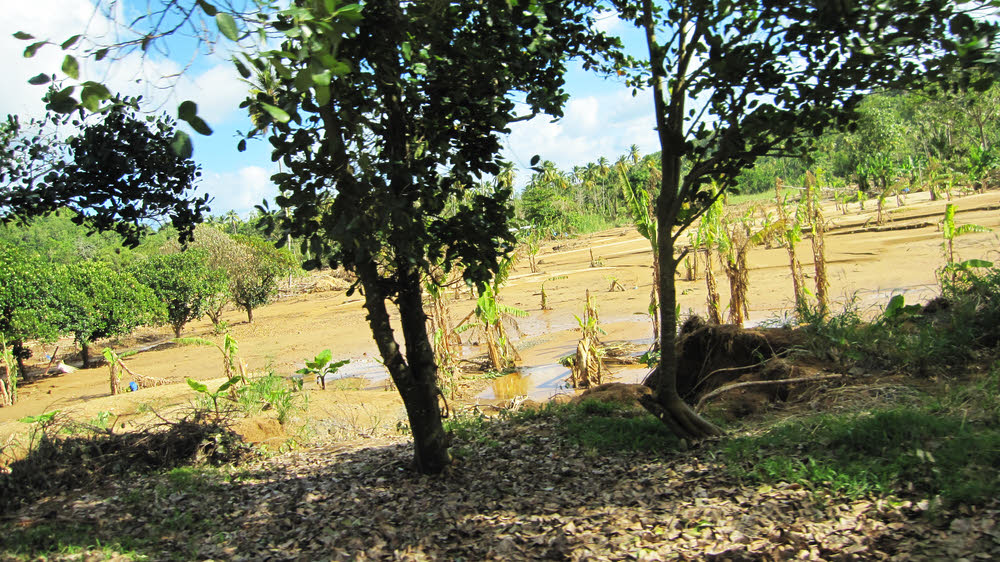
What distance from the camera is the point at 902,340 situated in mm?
6633

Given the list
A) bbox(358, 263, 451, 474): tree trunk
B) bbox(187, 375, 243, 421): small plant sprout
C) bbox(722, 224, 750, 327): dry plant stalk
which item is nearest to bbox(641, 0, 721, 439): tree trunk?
bbox(358, 263, 451, 474): tree trunk

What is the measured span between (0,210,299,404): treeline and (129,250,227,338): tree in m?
0.03

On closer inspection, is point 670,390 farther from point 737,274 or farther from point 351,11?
point 737,274

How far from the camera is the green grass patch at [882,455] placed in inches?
153

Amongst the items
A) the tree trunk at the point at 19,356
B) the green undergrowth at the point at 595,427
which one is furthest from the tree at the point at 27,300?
the green undergrowth at the point at 595,427

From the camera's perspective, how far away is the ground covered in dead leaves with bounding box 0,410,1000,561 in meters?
3.68

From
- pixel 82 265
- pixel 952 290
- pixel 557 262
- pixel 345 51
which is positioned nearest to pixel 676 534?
pixel 345 51

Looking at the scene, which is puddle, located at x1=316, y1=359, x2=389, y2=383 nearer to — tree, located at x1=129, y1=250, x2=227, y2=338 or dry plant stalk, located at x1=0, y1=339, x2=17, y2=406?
dry plant stalk, located at x1=0, y1=339, x2=17, y2=406

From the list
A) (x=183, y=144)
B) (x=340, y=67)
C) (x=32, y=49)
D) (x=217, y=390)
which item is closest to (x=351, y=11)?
(x=340, y=67)

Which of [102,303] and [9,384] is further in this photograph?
[102,303]

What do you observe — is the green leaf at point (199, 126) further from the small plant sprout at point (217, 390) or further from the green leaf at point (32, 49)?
the small plant sprout at point (217, 390)

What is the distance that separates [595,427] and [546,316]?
15357 mm

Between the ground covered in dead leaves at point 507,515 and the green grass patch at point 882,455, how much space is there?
14cm

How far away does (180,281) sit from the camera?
25.3m
